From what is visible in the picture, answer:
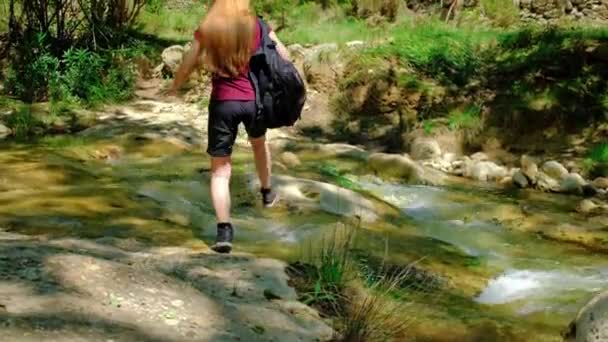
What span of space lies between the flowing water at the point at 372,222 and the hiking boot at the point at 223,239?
0.34 m

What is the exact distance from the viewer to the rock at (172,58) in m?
11.8

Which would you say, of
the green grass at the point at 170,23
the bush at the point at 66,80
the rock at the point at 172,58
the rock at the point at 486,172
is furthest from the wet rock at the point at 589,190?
the green grass at the point at 170,23

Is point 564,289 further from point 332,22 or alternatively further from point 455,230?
point 332,22

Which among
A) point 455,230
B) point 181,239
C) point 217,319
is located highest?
point 217,319

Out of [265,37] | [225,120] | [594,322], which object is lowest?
[594,322]

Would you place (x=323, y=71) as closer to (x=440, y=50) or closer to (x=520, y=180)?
(x=440, y=50)

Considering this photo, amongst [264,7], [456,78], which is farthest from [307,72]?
[264,7]

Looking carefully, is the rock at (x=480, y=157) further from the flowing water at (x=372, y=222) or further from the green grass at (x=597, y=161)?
the flowing water at (x=372, y=222)

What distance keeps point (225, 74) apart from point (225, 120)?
0.79 ft

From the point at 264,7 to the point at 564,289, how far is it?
12690 mm

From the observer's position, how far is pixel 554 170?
819 cm

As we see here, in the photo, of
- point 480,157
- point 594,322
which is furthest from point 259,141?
point 480,157

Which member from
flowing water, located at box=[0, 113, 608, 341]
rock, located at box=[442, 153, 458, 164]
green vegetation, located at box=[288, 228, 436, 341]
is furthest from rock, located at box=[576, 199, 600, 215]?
A: green vegetation, located at box=[288, 228, 436, 341]

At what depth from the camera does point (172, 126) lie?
9438 mm
